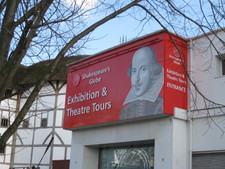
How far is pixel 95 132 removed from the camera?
1391 centimetres

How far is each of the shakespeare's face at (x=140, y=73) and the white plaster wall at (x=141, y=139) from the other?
3.38 ft

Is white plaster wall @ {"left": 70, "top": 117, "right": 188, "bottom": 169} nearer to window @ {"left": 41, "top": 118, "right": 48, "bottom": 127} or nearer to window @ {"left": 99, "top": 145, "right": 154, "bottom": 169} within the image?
window @ {"left": 99, "top": 145, "right": 154, "bottom": 169}

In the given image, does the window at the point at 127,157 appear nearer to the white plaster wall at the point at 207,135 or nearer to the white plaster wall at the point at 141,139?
the white plaster wall at the point at 141,139

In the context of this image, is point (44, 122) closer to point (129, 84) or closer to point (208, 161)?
point (129, 84)

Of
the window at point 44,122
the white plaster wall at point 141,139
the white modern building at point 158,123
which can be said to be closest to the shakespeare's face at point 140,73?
the white modern building at point 158,123

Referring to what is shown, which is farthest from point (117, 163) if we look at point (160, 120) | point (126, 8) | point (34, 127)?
point (34, 127)

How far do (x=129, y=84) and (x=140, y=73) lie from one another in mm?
546

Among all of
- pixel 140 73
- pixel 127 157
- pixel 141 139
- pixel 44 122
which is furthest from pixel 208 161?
pixel 44 122

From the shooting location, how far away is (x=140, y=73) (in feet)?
40.4

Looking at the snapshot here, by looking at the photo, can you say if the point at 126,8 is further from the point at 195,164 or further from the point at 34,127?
the point at 34,127

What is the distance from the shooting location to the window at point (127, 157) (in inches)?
489

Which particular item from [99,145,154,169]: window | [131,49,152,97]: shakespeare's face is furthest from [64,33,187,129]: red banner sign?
[99,145,154,169]: window

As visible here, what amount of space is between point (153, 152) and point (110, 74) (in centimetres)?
301

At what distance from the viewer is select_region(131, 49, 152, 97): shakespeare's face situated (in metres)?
12.0
